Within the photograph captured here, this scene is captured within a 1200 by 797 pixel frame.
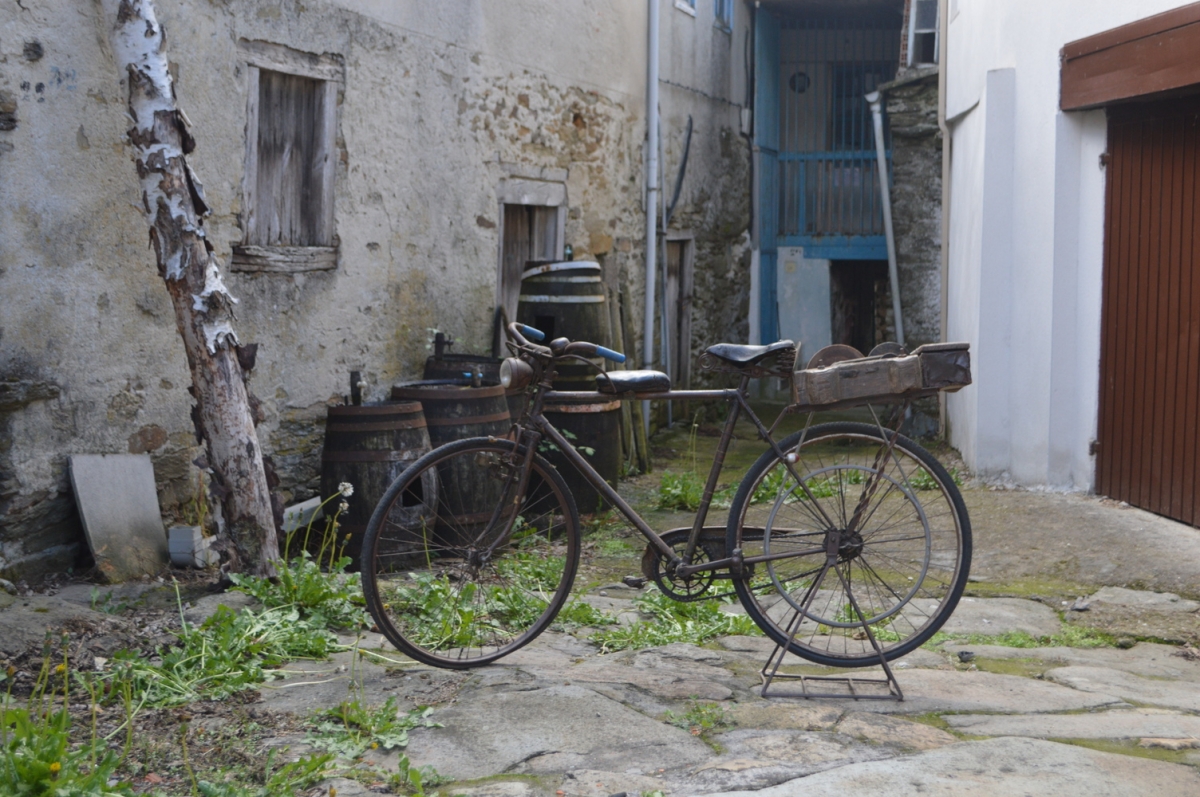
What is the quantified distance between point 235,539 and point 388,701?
1.80 m

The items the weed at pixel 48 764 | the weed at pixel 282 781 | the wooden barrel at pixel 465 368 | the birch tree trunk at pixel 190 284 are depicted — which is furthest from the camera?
the wooden barrel at pixel 465 368

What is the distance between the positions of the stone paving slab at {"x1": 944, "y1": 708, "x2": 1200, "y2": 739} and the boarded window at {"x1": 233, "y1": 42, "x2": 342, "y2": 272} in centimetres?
393

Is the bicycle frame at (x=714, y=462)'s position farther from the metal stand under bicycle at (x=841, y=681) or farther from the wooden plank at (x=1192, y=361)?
the wooden plank at (x=1192, y=361)

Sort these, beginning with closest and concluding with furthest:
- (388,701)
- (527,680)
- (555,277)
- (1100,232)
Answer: (388,701) < (527,680) < (1100,232) < (555,277)

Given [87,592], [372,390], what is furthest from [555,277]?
[87,592]

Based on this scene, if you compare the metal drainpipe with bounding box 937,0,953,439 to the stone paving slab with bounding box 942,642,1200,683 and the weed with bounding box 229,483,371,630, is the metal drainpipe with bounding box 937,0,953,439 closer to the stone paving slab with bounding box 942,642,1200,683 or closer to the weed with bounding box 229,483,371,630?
the stone paving slab with bounding box 942,642,1200,683

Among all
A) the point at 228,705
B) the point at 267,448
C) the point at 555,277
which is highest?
the point at 555,277

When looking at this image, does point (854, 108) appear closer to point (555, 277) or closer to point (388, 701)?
point (555, 277)

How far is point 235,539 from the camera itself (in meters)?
4.59

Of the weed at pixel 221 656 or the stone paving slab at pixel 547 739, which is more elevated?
the weed at pixel 221 656

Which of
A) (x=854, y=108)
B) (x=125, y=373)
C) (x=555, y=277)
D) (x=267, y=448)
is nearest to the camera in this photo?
(x=125, y=373)

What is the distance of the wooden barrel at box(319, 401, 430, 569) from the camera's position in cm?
536

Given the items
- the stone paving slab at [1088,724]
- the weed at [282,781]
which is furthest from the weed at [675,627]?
the weed at [282,781]

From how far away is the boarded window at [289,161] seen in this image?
223 inches
